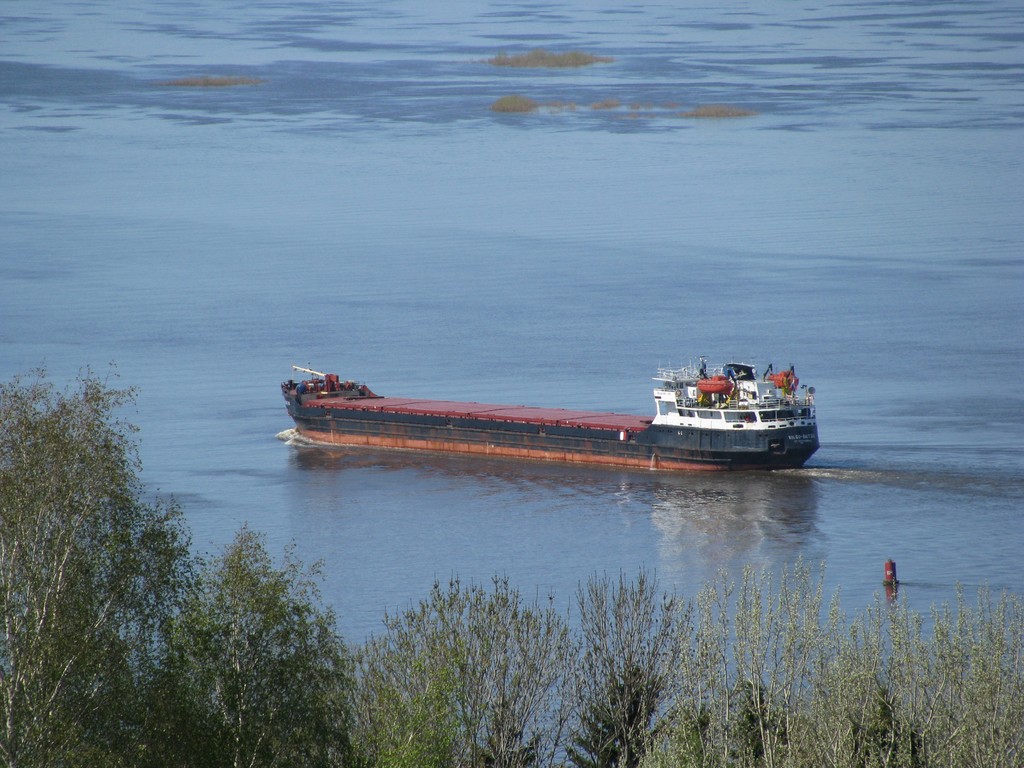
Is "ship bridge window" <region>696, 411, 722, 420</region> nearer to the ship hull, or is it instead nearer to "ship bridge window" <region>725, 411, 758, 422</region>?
"ship bridge window" <region>725, 411, 758, 422</region>

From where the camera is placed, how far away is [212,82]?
18188 centimetres

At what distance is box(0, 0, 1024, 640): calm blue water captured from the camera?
146ft

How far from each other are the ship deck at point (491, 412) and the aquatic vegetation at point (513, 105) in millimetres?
106477

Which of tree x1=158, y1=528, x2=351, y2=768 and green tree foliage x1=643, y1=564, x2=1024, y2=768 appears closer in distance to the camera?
tree x1=158, y1=528, x2=351, y2=768

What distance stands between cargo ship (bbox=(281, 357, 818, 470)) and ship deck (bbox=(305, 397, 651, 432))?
1.7 inches

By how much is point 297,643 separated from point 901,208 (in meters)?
97.2

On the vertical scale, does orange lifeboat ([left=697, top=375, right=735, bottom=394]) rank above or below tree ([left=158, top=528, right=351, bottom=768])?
above

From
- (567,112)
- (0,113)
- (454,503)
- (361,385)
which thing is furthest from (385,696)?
(0,113)

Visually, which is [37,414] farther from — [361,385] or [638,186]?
[638,186]

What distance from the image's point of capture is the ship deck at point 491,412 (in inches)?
2085

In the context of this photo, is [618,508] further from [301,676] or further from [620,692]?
[301,676]

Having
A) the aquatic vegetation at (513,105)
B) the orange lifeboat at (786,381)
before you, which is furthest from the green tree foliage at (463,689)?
the aquatic vegetation at (513,105)

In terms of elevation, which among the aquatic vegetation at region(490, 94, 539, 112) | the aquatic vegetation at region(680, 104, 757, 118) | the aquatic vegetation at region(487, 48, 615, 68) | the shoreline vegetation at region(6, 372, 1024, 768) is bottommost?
the shoreline vegetation at region(6, 372, 1024, 768)

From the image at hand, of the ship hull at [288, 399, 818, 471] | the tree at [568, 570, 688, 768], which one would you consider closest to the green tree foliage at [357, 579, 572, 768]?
the tree at [568, 570, 688, 768]
